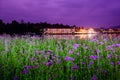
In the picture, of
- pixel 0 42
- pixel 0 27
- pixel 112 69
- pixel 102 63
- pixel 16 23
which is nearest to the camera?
pixel 112 69

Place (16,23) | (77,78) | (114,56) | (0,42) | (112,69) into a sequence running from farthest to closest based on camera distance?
(16,23) < (0,42) < (114,56) < (112,69) < (77,78)

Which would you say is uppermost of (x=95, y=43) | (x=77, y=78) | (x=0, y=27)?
(x=0, y=27)

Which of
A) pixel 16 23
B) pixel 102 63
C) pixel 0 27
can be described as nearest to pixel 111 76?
pixel 102 63

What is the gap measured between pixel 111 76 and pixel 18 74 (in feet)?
6.11

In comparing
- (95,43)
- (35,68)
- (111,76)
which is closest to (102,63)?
(111,76)

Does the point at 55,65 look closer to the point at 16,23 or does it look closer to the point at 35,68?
the point at 35,68

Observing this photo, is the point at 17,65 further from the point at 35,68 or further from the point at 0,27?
the point at 0,27

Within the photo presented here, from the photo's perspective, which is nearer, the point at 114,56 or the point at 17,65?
the point at 17,65

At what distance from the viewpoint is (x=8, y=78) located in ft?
17.5

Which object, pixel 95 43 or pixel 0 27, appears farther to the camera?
pixel 0 27

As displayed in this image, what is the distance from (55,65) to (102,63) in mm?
1165

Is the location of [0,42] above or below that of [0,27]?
below

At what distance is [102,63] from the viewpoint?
6238mm

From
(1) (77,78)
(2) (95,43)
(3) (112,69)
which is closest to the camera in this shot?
(1) (77,78)
